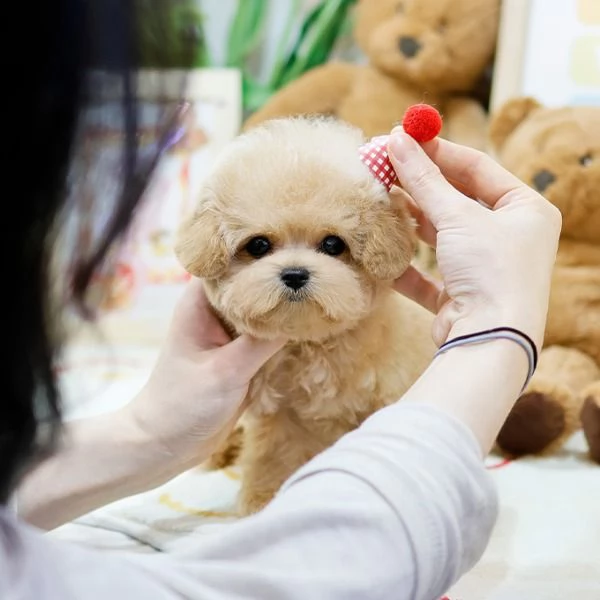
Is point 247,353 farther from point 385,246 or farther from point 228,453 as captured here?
point 228,453

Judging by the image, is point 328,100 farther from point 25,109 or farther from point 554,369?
point 25,109

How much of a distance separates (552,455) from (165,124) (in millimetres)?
888

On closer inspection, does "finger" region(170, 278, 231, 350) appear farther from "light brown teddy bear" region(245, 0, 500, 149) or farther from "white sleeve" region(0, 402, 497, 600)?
"light brown teddy bear" region(245, 0, 500, 149)

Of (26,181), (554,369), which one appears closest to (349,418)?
(554,369)

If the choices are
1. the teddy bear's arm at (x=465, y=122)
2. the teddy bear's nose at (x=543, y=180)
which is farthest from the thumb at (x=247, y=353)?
the teddy bear's arm at (x=465, y=122)

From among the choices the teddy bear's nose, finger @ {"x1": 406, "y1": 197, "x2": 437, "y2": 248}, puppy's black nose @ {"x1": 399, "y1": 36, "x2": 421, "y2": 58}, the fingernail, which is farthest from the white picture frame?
the fingernail

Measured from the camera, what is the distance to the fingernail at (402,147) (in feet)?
2.47

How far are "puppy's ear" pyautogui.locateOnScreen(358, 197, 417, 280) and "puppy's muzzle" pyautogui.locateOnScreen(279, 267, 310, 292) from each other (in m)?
0.07

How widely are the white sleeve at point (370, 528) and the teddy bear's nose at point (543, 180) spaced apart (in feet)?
2.92

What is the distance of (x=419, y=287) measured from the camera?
934mm

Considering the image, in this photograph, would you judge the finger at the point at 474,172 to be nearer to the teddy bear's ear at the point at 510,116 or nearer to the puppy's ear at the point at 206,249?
the puppy's ear at the point at 206,249

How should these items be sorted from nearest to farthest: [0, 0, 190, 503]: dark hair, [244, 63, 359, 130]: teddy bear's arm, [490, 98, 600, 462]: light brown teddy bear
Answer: [0, 0, 190, 503]: dark hair → [490, 98, 600, 462]: light brown teddy bear → [244, 63, 359, 130]: teddy bear's arm

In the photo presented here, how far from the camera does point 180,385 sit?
931mm

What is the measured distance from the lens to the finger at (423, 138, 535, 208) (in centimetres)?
75
